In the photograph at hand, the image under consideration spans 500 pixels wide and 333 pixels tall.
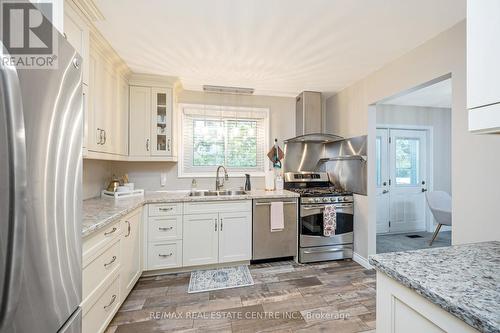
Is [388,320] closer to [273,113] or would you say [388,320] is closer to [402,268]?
[402,268]

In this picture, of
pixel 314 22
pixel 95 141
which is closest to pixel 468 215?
pixel 314 22

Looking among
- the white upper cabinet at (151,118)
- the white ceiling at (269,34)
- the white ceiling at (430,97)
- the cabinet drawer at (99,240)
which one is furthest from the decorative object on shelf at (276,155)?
the cabinet drawer at (99,240)

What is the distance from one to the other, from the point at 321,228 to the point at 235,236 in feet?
3.82

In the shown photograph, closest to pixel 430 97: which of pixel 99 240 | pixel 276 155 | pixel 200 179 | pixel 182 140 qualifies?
pixel 276 155

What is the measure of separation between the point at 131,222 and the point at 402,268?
7.02ft

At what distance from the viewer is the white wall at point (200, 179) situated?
2.92 metres

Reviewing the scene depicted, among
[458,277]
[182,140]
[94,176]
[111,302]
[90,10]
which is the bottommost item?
[111,302]

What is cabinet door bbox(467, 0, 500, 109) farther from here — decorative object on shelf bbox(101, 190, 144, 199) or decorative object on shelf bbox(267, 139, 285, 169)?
decorative object on shelf bbox(101, 190, 144, 199)

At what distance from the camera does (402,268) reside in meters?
0.81

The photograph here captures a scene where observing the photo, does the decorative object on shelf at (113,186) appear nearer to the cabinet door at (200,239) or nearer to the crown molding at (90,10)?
the cabinet door at (200,239)

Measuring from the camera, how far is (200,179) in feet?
10.5

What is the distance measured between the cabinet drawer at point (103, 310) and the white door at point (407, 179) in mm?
4562

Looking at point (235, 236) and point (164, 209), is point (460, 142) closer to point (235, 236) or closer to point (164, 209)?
point (235, 236)

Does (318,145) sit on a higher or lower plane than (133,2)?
lower
